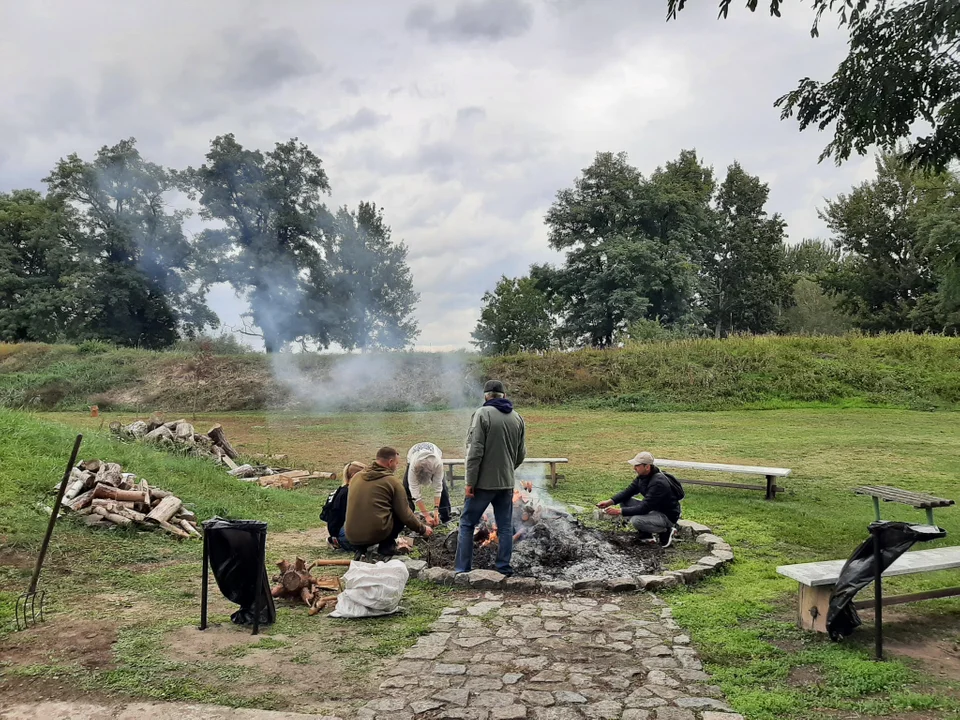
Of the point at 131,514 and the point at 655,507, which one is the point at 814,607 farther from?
the point at 131,514

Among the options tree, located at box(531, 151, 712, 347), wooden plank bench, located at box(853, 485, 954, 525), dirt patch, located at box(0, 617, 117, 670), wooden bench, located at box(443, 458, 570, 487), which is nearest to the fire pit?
wooden plank bench, located at box(853, 485, 954, 525)

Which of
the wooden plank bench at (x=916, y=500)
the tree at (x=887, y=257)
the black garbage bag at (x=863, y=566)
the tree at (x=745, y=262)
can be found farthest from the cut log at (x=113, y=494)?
the tree at (x=745, y=262)

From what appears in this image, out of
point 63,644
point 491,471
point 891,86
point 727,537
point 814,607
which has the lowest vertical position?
point 727,537

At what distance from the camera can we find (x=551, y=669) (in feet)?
12.6

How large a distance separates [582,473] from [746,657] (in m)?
7.61

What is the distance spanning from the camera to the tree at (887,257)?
117 ft

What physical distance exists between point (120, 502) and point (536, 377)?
65.2 ft

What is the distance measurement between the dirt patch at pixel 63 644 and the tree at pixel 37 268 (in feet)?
115

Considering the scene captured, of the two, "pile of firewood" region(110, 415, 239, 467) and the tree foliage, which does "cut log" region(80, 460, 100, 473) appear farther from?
the tree foliage

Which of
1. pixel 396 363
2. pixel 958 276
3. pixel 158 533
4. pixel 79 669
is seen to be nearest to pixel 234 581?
pixel 79 669

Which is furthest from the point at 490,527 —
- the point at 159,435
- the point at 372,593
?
the point at 159,435

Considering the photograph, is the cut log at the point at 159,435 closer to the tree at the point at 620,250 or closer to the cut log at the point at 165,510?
the cut log at the point at 165,510

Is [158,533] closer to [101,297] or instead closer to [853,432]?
[853,432]

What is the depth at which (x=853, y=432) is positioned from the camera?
16.0 meters
